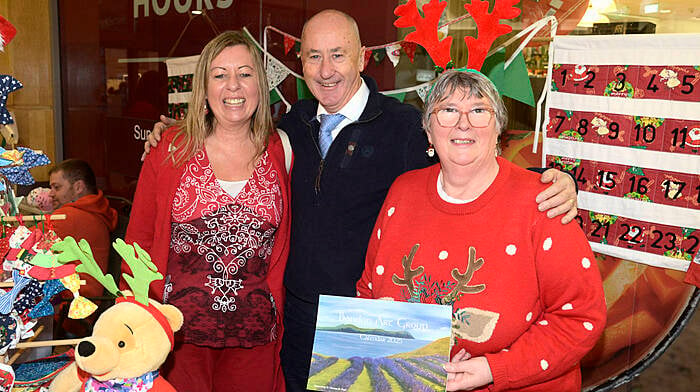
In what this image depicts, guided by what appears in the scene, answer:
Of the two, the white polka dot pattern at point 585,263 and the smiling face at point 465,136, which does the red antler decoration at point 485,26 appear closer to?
the smiling face at point 465,136

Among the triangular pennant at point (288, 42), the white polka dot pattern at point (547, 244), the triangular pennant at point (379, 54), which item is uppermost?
the triangular pennant at point (288, 42)

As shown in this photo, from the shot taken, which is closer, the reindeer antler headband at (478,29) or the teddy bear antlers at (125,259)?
the teddy bear antlers at (125,259)

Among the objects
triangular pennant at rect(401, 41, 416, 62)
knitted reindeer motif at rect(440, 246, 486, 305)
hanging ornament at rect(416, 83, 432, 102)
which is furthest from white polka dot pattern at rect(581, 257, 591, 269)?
triangular pennant at rect(401, 41, 416, 62)

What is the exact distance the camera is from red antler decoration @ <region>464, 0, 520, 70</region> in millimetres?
1621

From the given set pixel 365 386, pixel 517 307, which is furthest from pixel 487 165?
pixel 365 386

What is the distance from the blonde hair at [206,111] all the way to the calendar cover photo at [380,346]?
0.85 metres

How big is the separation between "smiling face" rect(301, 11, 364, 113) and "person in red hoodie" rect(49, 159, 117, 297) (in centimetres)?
163

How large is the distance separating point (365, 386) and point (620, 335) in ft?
5.36

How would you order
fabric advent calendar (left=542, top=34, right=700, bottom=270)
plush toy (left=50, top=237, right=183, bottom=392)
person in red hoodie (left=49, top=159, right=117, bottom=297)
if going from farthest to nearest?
person in red hoodie (left=49, top=159, right=117, bottom=297) → fabric advent calendar (left=542, top=34, right=700, bottom=270) → plush toy (left=50, top=237, right=183, bottom=392)

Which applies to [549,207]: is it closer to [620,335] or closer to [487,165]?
[487,165]

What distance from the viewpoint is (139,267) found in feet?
4.25

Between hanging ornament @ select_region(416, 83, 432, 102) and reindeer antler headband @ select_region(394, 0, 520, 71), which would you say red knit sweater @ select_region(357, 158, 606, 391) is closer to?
reindeer antler headband @ select_region(394, 0, 520, 71)

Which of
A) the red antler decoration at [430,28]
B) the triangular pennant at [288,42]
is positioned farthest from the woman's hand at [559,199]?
the triangular pennant at [288,42]

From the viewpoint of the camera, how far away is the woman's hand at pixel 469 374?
4.58ft
